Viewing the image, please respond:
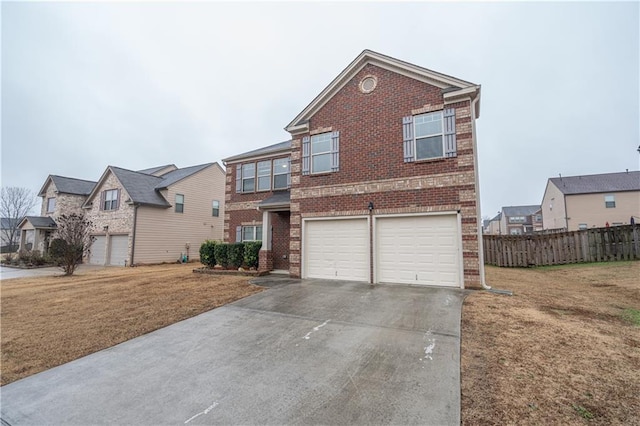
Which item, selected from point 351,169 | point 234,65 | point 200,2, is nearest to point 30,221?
point 234,65

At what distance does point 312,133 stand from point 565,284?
35.0 ft

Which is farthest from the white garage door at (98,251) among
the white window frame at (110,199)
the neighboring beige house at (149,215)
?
the white window frame at (110,199)

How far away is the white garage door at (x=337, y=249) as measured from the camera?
959 centimetres

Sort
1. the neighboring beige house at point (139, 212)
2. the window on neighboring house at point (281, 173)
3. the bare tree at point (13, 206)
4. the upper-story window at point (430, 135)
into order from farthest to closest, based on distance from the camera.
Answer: the bare tree at point (13, 206)
the neighboring beige house at point (139, 212)
the window on neighboring house at point (281, 173)
the upper-story window at point (430, 135)

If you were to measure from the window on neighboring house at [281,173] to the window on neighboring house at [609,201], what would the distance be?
119ft

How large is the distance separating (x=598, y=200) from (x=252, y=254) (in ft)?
125

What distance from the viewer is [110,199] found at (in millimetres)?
20609

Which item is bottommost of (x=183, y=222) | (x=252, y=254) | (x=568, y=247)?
(x=252, y=254)

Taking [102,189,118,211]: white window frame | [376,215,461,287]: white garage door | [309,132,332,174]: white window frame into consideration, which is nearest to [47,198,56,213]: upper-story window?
[102,189,118,211]: white window frame

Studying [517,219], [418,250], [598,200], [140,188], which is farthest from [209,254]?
[517,219]

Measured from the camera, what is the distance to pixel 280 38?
19969 millimetres

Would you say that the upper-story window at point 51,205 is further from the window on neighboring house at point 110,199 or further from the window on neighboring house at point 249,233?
the window on neighboring house at point 249,233

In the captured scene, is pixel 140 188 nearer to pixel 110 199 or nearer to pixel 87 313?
pixel 110 199

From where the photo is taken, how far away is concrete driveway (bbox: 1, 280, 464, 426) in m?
2.75
